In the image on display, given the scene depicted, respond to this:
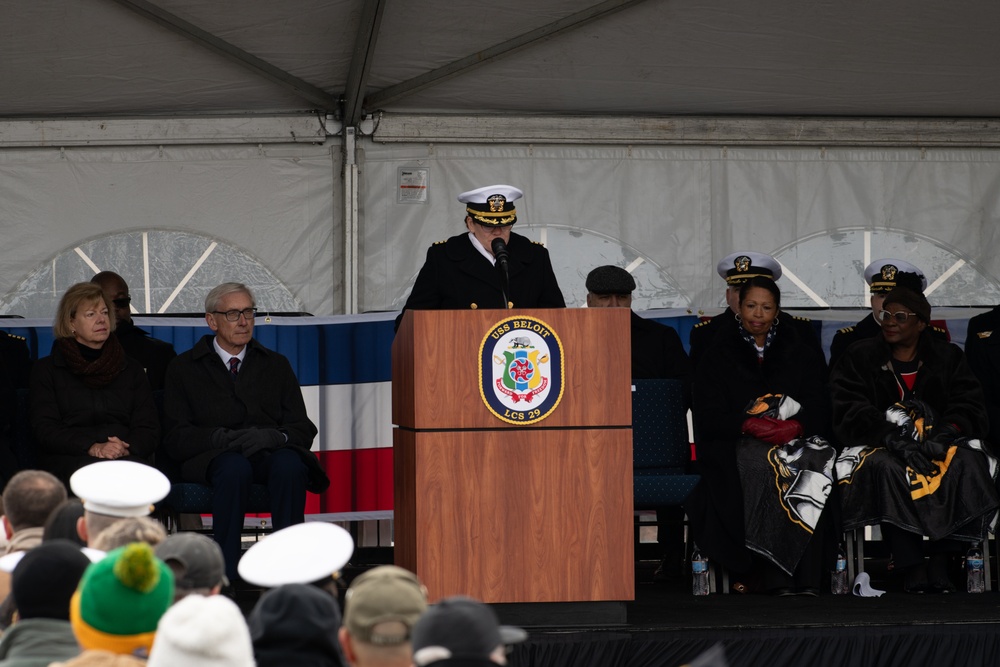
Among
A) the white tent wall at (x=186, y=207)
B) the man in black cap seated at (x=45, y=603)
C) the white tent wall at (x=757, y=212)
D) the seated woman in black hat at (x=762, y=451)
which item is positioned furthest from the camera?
the white tent wall at (x=757, y=212)

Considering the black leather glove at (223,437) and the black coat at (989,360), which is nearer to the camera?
the black leather glove at (223,437)

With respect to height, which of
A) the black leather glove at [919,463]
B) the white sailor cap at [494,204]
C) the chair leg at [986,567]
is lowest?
the chair leg at [986,567]

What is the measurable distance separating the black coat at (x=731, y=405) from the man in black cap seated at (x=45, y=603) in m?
3.64

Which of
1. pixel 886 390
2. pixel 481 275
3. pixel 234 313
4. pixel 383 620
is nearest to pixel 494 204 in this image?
pixel 481 275

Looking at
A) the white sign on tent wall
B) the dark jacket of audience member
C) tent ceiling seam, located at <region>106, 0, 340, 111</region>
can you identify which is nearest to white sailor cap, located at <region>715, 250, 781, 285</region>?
→ the white sign on tent wall

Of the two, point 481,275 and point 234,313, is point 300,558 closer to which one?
point 481,275

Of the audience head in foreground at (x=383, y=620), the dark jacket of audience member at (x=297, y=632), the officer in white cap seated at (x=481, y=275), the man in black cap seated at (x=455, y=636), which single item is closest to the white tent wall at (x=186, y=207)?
the officer in white cap seated at (x=481, y=275)

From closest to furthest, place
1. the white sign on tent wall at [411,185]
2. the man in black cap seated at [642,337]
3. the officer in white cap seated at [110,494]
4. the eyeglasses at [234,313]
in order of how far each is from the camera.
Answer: the officer in white cap seated at [110,494] < the eyeglasses at [234,313] < the man in black cap seated at [642,337] < the white sign on tent wall at [411,185]

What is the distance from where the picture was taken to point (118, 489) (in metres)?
3.20

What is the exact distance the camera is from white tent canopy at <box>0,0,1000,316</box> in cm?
712

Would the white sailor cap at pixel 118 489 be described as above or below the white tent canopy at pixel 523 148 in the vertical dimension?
below

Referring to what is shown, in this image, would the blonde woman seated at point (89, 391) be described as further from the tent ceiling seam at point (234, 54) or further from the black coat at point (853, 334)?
the black coat at point (853, 334)

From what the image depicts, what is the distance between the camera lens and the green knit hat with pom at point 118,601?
7.25 feet

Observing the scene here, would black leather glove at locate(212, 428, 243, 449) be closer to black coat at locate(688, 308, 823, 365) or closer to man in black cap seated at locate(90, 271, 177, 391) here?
man in black cap seated at locate(90, 271, 177, 391)
